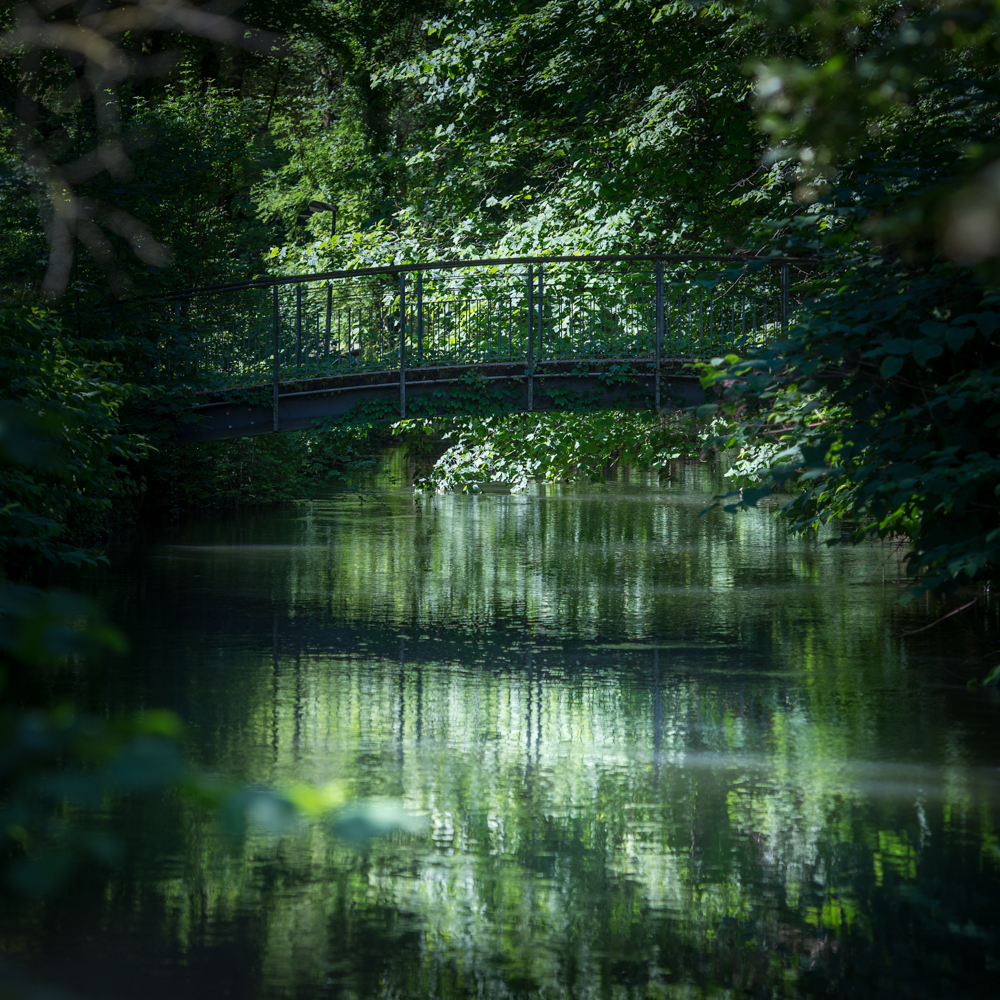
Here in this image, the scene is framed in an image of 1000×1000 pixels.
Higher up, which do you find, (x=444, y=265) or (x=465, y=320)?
(x=465, y=320)

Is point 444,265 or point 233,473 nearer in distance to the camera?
point 444,265

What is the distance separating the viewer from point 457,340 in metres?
18.2

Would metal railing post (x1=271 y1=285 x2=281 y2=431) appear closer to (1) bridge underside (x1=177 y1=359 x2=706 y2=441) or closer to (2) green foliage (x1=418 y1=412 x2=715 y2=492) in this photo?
(1) bridge underside (x1=177 y1=359 x2=706 y2=441)

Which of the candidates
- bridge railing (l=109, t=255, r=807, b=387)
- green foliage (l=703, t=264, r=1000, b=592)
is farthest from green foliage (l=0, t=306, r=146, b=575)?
green foliage (l=703, t=264, r=1000, b=592)

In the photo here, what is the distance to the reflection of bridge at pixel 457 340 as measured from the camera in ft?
54.5

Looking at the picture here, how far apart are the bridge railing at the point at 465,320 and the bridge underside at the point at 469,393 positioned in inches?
7.4

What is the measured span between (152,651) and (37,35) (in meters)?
15.5

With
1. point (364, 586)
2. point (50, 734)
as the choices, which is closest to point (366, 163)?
point (364, 586)

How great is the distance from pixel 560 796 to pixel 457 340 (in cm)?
1211

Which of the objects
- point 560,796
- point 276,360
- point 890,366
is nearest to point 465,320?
point 276,360

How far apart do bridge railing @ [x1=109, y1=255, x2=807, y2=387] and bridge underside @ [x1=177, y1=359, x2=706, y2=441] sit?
0.19 metres

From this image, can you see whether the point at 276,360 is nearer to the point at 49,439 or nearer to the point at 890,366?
the point at 49,439

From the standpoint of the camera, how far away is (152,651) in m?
10.2

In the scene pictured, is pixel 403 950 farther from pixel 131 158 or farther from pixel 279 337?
pixel 131 158
